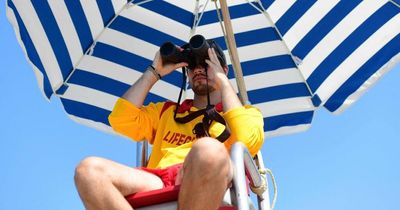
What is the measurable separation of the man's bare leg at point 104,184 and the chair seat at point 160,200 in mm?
50

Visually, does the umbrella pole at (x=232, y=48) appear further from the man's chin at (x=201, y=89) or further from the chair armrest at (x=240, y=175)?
the chair armrest at (x=240, y=175)

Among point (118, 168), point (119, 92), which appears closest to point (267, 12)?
point (119, 92)

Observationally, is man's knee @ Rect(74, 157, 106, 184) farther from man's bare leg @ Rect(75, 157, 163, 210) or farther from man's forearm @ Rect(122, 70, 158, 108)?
man's forearm @ Rect(122, 70, 158, 108)

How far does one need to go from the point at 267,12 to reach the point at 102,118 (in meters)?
1.30

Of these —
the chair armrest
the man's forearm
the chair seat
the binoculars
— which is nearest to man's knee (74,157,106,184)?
the chair seat

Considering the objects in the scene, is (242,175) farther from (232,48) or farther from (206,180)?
(232,48)

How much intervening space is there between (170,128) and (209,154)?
854mm

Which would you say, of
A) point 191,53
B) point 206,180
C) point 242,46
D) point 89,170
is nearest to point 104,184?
point 89,170

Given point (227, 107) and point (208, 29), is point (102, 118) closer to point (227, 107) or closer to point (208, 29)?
point (208, 29)

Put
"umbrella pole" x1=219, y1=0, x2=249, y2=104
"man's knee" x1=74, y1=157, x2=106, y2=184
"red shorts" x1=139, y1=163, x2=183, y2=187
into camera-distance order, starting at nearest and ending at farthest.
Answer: "man's knee" x1=74, y1=157, x2=106, y2=184
"red shorts" x1=139, y1=163, x2=183, y2=187
"umbrella pole" x1=219, y1=0, x2=249, y2=104

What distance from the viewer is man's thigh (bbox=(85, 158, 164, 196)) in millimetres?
1900

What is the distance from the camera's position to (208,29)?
151 inches

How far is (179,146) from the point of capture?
2.47 meters

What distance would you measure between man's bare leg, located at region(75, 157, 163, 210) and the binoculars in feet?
2.77
